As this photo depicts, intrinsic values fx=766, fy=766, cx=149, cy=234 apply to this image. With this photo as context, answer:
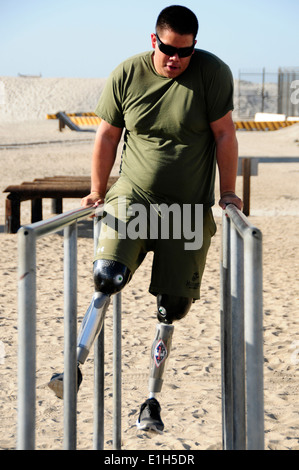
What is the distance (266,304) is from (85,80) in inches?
2586

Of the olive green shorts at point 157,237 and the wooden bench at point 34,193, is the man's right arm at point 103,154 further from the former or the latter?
the wooden bench at point 34,193

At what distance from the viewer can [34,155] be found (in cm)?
1919

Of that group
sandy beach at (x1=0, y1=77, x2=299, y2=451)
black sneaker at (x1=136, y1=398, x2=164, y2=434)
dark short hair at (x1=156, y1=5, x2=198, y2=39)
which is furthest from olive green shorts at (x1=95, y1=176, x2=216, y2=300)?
sandy beach at (x1=0, y1=77, x2=299, y2=451)

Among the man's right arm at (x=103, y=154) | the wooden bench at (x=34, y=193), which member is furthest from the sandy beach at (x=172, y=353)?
the man's right arm at (x=103, y=154)

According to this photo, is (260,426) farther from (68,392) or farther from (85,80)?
(85,80)

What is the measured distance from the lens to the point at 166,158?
112 inches

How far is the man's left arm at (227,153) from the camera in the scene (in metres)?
2.84

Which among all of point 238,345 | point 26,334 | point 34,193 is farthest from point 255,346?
point 34,193

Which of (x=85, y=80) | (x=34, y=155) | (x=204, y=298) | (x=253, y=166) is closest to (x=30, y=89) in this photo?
(x=85, y=80)

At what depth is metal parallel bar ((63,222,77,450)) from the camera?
2.29 m

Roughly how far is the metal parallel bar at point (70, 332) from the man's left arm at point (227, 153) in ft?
2.31

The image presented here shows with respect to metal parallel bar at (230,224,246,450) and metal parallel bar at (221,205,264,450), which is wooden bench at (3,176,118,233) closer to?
metal parallel bar at (221,205,264,450)

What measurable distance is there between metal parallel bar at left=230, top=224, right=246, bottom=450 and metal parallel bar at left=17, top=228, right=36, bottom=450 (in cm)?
63

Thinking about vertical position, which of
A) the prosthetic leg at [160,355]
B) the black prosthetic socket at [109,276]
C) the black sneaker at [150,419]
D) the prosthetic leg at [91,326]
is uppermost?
the black prosthetic socket at [109,276]
